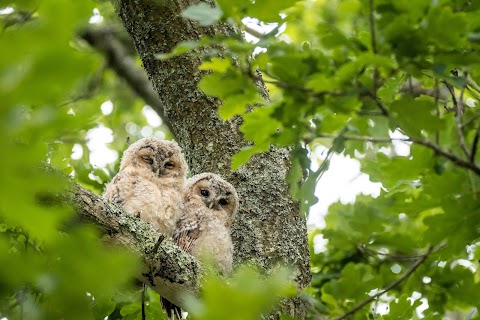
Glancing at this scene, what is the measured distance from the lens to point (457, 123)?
87.8 inches

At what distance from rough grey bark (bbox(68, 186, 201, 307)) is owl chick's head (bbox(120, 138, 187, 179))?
1.58m

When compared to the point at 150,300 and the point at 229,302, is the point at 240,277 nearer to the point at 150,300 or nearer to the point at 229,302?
the point at 229,302

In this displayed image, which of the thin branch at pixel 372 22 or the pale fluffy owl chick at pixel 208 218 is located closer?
the thin branch at pixel 372 22

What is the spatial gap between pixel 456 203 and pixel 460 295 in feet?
2.92

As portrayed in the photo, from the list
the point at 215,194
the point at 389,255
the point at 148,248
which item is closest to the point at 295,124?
the point at 389,255

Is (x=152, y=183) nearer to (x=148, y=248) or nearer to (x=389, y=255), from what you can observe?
(x=148, y=248)

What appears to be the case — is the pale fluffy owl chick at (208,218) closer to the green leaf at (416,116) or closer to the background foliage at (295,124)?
the background foliage at (295,124)

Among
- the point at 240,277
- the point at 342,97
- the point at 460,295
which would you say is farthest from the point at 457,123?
the point at 240,277

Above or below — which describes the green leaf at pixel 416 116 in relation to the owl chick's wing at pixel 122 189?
above

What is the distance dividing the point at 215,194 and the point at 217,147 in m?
0.44

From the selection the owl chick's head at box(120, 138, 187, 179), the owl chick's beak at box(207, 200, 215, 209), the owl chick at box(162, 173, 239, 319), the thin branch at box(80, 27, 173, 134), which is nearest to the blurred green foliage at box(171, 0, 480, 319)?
the owl chick at box(162, 173, 239, 319)

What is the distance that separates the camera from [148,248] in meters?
3.13

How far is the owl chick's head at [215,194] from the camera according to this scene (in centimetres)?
438

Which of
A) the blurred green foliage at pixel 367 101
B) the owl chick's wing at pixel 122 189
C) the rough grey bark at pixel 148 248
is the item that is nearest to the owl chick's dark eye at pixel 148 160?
the owl chick's wing at pixel 122 189
